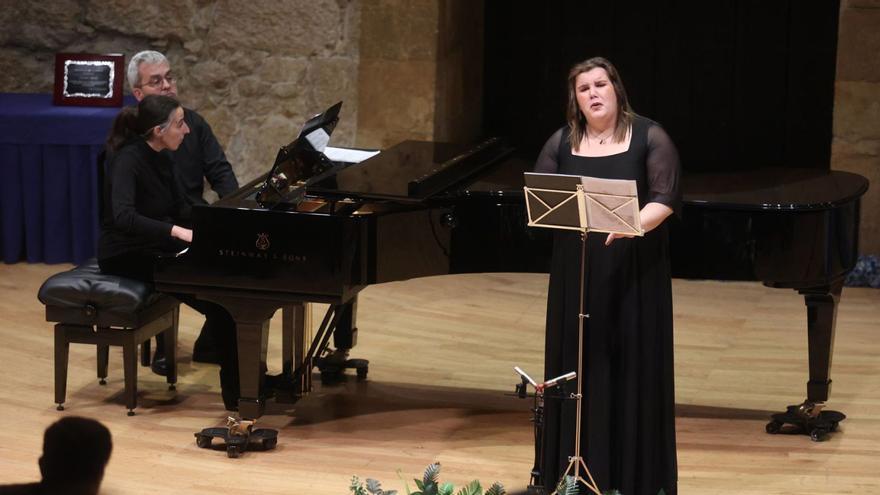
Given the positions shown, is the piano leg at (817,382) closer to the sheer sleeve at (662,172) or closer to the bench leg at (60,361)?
the sheer sleeve at (662,172)

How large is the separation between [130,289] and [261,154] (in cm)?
297

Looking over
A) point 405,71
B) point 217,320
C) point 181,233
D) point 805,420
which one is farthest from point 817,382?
point 405,71

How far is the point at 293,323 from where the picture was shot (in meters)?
5.46

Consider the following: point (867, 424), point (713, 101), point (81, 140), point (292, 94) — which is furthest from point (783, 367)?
point (81, 140)

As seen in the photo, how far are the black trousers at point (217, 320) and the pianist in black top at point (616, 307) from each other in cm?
145

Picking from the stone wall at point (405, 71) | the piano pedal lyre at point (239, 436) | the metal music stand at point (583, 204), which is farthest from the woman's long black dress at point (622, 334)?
the stone wall at point (405, 71)

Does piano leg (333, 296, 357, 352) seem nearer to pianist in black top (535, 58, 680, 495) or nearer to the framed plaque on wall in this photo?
pianist in black top (535, 58, 680, 495)

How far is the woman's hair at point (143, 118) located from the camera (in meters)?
5.34

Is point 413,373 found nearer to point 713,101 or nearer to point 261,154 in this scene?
point 261,154

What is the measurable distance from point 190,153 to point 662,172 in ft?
8.15

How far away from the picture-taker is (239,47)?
8109 millimetres

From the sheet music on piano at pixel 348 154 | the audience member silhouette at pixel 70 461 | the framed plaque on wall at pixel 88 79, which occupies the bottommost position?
the audience member silhouette at pixel 70 461

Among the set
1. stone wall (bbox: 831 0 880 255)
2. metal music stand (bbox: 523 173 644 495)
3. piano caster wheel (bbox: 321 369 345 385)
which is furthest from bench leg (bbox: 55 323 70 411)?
stone wall (bbox: 831 0 880 255)

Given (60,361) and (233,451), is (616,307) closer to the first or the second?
(233,451)
